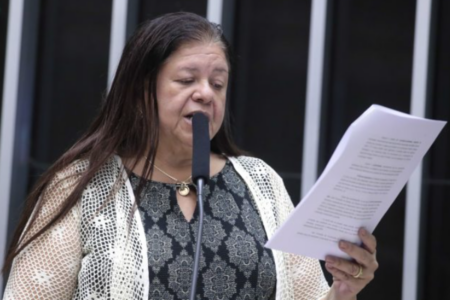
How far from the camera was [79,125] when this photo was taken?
4.52 metres

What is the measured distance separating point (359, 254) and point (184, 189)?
1.69 feet

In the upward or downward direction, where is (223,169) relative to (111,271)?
upward

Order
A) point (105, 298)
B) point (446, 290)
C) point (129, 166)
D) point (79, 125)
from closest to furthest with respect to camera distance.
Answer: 1. point (105, 298)
2. point (129, 166)
3. point (446, 290)
4. point (79, 125)

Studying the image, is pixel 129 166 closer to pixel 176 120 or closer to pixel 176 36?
pixel 176 120

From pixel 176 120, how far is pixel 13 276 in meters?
0.52

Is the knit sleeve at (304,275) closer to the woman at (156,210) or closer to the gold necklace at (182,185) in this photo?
the woman at (156,210)

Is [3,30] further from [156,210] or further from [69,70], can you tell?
[156,210]

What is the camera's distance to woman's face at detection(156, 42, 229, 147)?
7.30 ft

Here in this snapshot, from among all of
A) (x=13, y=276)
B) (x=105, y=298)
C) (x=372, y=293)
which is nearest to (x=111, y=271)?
(x=105, y=298)

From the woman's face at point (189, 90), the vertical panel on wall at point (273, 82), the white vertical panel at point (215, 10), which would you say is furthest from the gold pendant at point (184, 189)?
the white vertical panel at point (215, 10)

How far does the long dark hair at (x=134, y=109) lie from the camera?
2300mm

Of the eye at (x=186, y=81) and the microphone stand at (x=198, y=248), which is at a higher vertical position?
the eye at (x=186, y=81)

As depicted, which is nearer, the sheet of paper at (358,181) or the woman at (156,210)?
the sheet of paper at (358,181)

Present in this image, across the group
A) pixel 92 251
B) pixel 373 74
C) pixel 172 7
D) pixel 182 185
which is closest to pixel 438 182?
pixel 373 74
